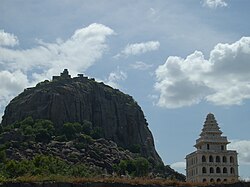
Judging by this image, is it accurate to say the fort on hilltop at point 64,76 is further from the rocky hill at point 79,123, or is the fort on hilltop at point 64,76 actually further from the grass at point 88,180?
the grass at point 88,180

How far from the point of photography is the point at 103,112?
612 ft

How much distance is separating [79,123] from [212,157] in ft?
267

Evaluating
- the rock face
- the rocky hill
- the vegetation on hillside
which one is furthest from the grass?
the rock face

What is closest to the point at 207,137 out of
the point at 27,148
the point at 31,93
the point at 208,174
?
the point at 208,174

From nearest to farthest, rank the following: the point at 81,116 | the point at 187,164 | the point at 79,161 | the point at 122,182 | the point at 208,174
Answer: the point at 122,182 < the point at 208,174 < the point at 187,164 < the point at 79,161 < the point at 81,116

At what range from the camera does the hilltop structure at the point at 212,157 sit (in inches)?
3831

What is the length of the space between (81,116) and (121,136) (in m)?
16.7

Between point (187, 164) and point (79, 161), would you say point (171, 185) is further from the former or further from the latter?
point (79, 161)

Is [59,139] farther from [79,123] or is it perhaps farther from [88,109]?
[88,109]

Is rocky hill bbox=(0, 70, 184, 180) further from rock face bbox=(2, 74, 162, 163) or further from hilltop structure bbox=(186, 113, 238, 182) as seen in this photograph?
hilltop structure bbox=(186, 113, 238, 182)

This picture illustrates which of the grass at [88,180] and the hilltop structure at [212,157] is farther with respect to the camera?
the hilltop structure at [212,157]

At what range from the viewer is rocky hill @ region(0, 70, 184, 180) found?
140000 mm

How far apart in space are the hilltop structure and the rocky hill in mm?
36425

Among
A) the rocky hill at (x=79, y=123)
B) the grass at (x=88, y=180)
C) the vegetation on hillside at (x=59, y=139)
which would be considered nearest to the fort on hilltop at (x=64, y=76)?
the rocky hill at (x=79, y=123)
